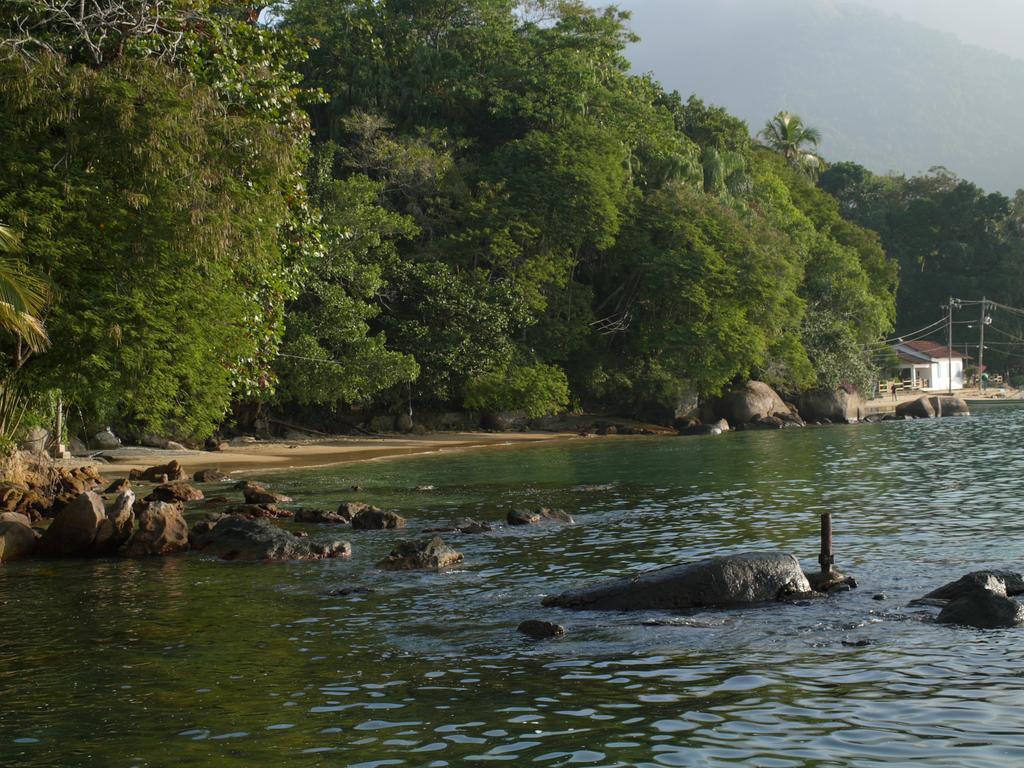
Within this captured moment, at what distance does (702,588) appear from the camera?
523 inches

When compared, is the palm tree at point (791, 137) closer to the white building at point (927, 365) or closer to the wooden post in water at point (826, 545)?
the white building at point (927, 365)

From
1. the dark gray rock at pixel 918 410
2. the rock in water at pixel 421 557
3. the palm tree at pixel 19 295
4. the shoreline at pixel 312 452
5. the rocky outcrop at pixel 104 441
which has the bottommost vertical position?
the rock in water at pixel 421 557

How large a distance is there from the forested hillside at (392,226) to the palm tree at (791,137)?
1475 cm

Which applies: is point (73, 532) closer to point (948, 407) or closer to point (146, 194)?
point (146, 194)

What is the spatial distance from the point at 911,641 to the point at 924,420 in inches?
2078

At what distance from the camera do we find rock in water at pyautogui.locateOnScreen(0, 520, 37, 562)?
56.1 feet

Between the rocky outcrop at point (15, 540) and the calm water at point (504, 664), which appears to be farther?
the rocky outcrop at point (15, 540)

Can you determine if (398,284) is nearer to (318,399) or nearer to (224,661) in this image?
(318,399)

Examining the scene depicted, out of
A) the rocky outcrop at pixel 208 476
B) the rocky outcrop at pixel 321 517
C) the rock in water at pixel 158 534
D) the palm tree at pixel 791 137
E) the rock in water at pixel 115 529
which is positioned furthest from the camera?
the palm tree at pixel 791 137

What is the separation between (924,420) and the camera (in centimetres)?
6047

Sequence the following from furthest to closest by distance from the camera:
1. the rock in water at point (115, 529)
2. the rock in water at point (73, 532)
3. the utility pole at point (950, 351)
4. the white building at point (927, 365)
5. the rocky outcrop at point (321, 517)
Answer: the white building at point (927, 365)
the utility pole at point (950, 351)
the rocky outcrop at point (321, 517)
the rock in water at point (115, 529)
the rock in water at point (73, 532)

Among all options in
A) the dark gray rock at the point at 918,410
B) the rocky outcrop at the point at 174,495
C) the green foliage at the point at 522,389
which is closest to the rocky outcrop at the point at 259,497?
the rocky outcrop at the point at 174,495

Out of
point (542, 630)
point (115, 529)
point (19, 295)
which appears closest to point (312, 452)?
point (115, 529)

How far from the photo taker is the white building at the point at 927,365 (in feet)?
283
